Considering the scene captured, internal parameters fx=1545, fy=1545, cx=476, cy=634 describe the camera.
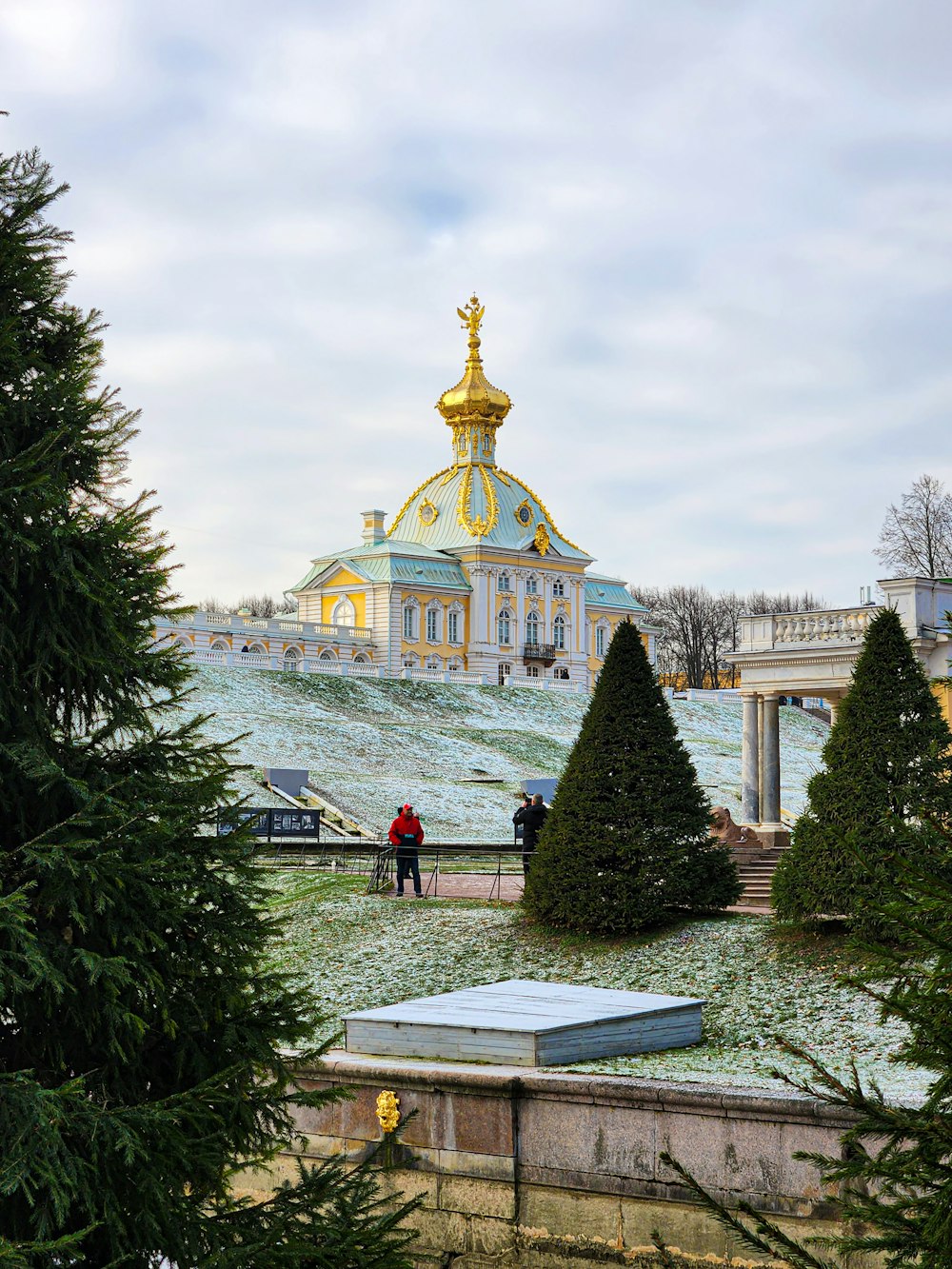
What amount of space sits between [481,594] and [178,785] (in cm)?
6875

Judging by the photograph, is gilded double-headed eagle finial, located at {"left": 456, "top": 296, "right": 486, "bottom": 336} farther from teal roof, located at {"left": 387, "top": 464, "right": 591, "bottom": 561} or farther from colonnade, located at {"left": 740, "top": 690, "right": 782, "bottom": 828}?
colonnade, located at {"left": 740, "top": 690, "right": 782, "bottom": 828}

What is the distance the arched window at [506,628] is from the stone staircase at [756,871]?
53.9 meters

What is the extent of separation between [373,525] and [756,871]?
60701 millimetres

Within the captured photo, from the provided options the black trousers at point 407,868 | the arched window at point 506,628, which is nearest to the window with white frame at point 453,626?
the arched window at point 506,628

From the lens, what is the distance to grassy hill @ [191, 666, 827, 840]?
1428 inches

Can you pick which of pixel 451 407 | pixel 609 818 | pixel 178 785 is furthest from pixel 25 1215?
pixel 451 407

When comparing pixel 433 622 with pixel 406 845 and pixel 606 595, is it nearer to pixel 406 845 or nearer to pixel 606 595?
pixel 606 595

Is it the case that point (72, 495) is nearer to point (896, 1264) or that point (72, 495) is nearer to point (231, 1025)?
point (231, 1025)

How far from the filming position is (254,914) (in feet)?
20.3

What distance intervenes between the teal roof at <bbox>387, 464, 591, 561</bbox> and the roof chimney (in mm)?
682

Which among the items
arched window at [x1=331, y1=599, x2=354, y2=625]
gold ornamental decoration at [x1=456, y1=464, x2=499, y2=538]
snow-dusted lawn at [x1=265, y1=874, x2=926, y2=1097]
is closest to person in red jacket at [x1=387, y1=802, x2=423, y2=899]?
snow-dusted lawn at [x1=265, y1=874, x2=926, y2=1097]

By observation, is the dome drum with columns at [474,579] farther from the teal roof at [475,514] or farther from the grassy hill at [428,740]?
the grassy hill at [428,740]

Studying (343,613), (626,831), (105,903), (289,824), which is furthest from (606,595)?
(105,903)

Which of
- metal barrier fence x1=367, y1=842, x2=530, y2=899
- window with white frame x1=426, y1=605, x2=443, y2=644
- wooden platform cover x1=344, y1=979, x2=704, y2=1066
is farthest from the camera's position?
window with white frame x1=426, y1=605, x2=443, y2=644
